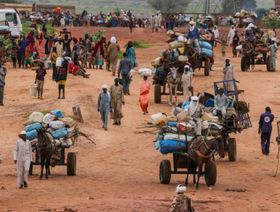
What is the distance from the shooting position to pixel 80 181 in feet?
75.9

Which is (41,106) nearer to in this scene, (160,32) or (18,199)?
(18,199)

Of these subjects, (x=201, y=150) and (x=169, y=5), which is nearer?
(x=201, y=150)

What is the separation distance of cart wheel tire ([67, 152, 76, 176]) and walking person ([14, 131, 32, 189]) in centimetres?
173

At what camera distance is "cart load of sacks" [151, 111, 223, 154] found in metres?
22.4

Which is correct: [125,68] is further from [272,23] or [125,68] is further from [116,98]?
[272,23]

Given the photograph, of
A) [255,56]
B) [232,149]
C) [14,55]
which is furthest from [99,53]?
[232,149]

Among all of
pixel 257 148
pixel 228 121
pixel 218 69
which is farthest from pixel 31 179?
pixel 218 69

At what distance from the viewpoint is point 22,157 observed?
21.9m

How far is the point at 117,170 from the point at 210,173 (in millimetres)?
3277

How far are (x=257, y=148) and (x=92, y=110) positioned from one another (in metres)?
5.71

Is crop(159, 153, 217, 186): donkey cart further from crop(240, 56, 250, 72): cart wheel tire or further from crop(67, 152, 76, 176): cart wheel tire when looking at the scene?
crop(240, 56, 250, 72): cart wheel tire

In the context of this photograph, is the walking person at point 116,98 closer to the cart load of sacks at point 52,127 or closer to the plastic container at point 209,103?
the plastic container at point 209,103

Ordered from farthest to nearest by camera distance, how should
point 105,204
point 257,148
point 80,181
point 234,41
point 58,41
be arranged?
point 234,41, point 58,41, point 257,148, point 80,181, point 105,204

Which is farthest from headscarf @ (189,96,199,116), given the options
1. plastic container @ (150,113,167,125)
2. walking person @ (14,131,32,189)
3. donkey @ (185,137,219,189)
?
walking person @ (14,131,32,189)
